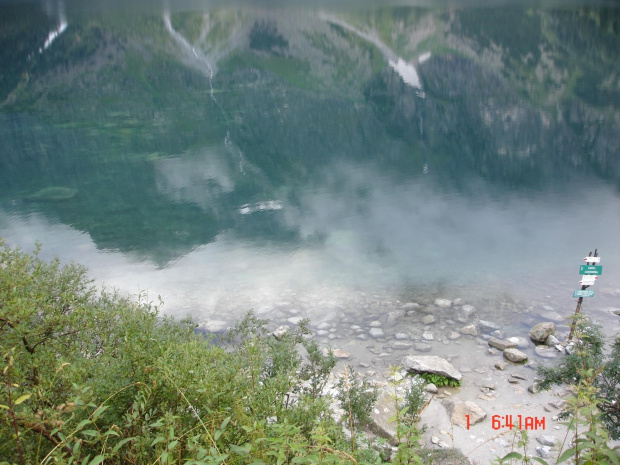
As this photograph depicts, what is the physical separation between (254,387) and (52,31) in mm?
69346

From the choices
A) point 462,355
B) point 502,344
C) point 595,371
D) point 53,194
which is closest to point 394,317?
point 462,355

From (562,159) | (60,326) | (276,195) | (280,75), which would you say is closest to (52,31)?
(280,75)

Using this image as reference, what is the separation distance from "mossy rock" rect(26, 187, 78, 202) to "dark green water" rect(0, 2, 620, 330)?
10 centimetres

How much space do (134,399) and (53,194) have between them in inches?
693

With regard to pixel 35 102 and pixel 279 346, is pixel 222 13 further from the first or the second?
pixel 279 346

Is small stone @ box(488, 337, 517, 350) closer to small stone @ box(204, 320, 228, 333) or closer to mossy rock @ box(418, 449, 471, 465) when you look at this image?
mossy rock @ box(418, 449, 471, 465)

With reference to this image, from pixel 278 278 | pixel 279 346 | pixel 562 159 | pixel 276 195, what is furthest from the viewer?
pixel 562 159

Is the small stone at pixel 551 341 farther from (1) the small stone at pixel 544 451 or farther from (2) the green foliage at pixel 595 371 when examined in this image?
(1) the small stone at pixel 544 451

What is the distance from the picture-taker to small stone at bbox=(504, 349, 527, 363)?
→ 906cm

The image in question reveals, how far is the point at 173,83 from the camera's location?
41.4m

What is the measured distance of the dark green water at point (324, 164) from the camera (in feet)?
43.1

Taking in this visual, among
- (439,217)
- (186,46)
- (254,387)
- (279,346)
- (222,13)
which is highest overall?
(222,13)

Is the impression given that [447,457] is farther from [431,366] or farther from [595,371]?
[431,366]

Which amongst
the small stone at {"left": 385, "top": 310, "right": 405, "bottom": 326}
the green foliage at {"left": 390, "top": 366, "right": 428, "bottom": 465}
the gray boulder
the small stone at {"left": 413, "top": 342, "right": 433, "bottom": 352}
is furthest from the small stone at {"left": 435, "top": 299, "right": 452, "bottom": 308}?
the green foliage at {"left": 390, "top": 366, "right": 428, "bottom": 465}
